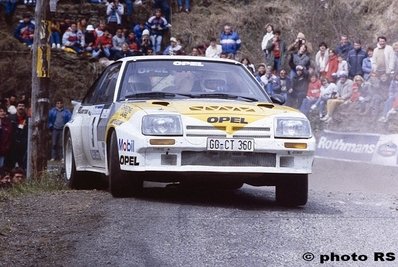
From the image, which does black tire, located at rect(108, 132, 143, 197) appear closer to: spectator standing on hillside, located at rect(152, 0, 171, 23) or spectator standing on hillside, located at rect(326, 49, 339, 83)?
spectator standing on hillside, located at rect(326, 49, 339, 83)

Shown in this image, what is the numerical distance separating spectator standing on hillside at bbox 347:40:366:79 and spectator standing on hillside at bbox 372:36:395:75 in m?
0.37

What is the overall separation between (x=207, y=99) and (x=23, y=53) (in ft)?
62.0

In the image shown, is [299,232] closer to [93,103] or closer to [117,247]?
[117,247]

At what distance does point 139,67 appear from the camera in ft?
34.9

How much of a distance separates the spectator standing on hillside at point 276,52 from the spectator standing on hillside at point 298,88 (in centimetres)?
129

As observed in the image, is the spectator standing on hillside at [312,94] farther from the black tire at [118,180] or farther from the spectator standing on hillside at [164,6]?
the black tire at [118,180]

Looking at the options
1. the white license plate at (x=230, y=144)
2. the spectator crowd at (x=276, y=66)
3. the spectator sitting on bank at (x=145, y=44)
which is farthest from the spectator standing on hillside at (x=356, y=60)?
the white license plate at (x=230, y=144)

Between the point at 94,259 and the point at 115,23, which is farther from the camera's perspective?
the point at 115,23

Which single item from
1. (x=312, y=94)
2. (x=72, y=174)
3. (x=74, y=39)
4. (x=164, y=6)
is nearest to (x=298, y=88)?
(x=312, y=94)

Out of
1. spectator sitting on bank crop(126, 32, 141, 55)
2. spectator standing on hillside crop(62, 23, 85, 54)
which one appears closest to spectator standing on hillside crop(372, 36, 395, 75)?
spectator sitting on bank crop(126, 32, 141, 55)

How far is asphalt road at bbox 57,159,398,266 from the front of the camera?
6.47 meters

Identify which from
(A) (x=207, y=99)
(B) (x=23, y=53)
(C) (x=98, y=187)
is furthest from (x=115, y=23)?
(A) (x=207, y=99)

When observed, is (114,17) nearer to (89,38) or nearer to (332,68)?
(89,38)

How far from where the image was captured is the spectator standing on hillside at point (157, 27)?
2578cm
